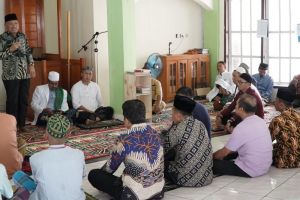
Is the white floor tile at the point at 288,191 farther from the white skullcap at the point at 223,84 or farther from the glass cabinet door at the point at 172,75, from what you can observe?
the glass cabinet door at the point at 172,75

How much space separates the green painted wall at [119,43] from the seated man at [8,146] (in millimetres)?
3562

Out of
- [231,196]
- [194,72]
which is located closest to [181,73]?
[194,72]

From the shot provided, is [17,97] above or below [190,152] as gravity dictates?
above

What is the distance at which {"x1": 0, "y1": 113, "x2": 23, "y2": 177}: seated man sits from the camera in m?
3.98

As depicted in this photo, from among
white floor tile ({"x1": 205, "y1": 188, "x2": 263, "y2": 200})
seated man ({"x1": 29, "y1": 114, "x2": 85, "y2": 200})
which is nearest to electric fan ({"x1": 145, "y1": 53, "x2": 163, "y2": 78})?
white floor tile ({"x1": 205, "y1": 188, "x2": 263, "y2": 200})

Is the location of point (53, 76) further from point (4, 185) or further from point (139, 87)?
point (4, 185)

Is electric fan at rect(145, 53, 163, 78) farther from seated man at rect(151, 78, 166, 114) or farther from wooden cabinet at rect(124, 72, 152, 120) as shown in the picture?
wooden cabinet at rect(124, 72, 152, 120)

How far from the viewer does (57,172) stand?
3.15m

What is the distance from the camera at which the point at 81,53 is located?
330 inches

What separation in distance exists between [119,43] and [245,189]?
3.91 m

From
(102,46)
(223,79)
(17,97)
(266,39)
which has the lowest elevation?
(17,97)

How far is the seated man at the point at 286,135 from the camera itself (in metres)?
4.68

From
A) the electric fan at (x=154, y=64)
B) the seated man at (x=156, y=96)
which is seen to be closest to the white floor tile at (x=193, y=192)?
the seated man at (x=156, y=96)

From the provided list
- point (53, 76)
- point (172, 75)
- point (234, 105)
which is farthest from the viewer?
point (172, 75)
